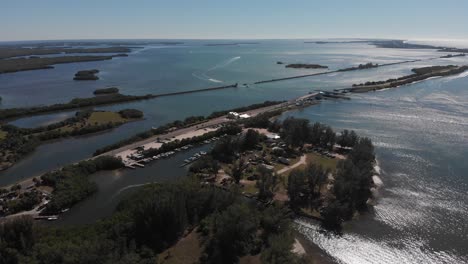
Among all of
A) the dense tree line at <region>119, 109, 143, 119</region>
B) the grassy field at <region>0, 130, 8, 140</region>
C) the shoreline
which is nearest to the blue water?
the shoreline

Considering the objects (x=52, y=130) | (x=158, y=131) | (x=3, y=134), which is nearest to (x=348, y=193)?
(x=158, y=131)

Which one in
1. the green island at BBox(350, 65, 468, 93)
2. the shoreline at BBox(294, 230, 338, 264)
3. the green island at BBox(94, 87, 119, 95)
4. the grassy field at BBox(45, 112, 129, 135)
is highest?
the green island at BBox(350, 65, 468, 93)

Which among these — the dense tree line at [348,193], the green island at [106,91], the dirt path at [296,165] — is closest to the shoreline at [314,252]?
the dense tree line at [348,193]

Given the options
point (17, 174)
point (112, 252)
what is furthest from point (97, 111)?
point (112, 252)

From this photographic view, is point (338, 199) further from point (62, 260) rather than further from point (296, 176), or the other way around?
point (62, 260)

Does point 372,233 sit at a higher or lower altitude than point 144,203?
lower

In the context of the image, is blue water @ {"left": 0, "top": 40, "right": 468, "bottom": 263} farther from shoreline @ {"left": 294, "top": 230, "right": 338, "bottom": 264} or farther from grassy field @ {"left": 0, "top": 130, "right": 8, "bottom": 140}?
grassy field @ {"left": 0, "top": 130, "right": 8, "bottom": 140}

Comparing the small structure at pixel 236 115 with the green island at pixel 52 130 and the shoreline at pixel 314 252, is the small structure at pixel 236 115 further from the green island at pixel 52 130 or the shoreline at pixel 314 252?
the shoreline at pixel 314 252
